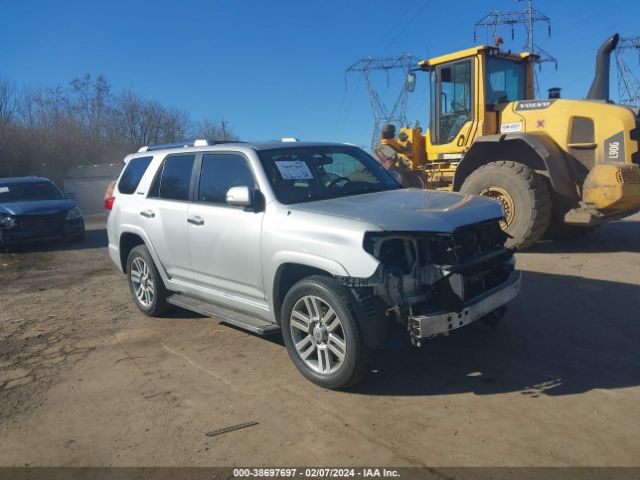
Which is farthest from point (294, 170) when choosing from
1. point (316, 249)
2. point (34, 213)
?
point (34, 213)

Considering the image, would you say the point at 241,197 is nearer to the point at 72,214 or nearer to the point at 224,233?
the point at 224,233

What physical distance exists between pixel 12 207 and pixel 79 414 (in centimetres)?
936

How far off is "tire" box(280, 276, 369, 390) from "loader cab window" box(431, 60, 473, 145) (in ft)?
21.6

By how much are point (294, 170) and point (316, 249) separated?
1129 mm

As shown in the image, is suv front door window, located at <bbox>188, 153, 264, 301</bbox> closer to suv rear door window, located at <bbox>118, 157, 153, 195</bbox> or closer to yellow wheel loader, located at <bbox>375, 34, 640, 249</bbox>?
suv rear door window, located at <bbox>118, 157, 153, 195</bbox>

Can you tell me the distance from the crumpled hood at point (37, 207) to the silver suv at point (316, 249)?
6990 mm

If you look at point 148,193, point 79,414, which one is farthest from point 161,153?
point 79,414

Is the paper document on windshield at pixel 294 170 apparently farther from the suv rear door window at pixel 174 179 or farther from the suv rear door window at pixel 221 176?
the suv rear door window at pixel 174 179

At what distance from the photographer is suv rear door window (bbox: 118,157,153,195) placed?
602 cm

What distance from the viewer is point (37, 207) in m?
11.5

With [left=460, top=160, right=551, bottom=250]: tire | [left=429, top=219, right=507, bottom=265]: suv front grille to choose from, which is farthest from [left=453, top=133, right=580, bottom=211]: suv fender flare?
[left=429, top=219, right=507, bottom=265]: suv front grille

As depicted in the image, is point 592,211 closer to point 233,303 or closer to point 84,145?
point 233,303

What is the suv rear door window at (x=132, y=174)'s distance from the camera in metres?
6.02

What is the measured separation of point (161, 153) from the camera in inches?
228
